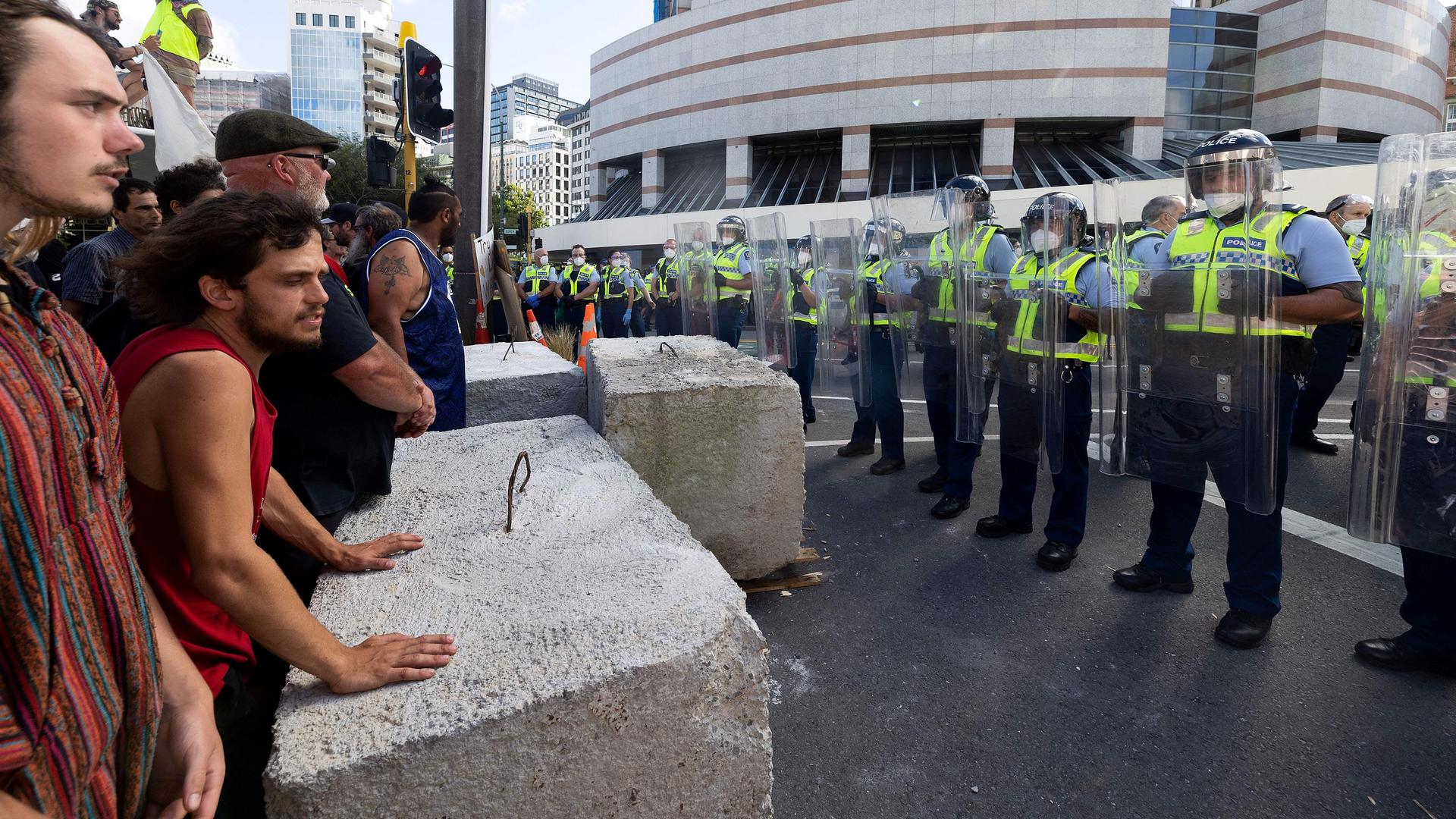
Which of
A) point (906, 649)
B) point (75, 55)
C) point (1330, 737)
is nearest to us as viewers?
point (75, 55)

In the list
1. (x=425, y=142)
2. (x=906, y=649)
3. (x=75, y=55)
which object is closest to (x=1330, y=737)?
(x=906, y=649)

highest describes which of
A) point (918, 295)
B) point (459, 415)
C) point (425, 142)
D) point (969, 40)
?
point (969, 40)

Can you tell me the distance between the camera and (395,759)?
1295 mm

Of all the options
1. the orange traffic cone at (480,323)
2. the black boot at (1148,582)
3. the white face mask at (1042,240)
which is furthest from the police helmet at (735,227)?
the black boot at (1148,582)

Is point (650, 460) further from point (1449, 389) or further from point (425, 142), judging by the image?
point (425, 142)

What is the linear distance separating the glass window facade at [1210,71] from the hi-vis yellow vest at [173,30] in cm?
3149

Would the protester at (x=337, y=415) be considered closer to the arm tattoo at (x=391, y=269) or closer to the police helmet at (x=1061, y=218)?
the arm tattoo at (x=391, y=269)

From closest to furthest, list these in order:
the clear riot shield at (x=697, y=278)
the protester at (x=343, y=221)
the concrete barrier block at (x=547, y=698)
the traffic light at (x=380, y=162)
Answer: the concrete barrier block at (x=547, y=698) → the protester at (x=343, y=221) → the traffic light at (x=380, y=162) → the clear riot shield at (x=697, y=278)

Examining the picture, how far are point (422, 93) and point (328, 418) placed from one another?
22.4 feet

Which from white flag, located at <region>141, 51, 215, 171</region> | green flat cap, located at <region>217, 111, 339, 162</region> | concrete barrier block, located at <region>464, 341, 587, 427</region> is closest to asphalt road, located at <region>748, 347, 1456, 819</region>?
concrete barrier block, located at <region>464, 341, 587, 427</region>

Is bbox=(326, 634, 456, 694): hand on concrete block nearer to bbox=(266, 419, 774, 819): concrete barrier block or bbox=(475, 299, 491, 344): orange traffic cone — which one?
bbox=(266, 419, 774, 819): concrete barrier block

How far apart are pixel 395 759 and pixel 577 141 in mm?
135420

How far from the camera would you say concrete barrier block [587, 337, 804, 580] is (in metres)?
3.41

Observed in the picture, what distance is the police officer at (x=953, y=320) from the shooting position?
16.1ft
